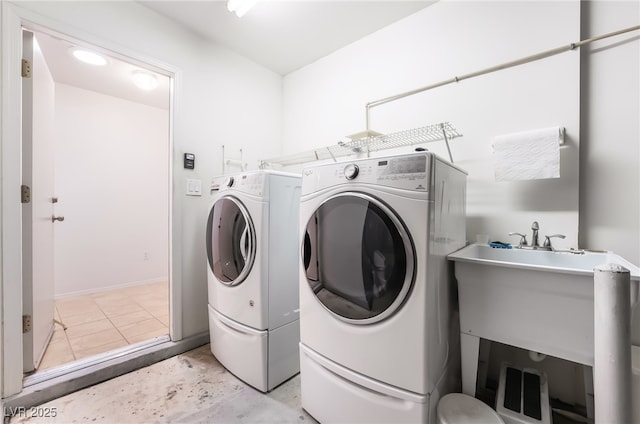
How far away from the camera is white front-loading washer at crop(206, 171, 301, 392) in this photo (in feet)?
4.99

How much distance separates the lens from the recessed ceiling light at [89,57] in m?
2.25

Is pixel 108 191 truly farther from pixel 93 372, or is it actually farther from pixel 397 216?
pixel 397 216

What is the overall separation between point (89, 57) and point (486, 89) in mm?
3173

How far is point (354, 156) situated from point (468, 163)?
91 centimetres

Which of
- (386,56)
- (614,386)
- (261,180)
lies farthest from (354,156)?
(614,386)

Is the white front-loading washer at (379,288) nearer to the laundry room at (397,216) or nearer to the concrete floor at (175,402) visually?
the laundry room at (397,216)

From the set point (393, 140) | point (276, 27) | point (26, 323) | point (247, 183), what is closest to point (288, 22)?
point (276, 27)

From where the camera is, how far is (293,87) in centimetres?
272

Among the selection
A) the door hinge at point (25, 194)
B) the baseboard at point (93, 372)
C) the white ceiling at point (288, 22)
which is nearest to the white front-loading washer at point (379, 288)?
the baseboard at point (93, 372)

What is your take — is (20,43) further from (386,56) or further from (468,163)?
(468,163)

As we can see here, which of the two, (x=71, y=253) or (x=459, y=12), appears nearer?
(x=459, y=12)

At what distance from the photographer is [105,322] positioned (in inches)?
93.6

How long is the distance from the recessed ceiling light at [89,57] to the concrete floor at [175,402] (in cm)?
254

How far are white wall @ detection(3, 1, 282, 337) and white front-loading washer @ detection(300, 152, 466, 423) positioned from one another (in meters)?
1.18
